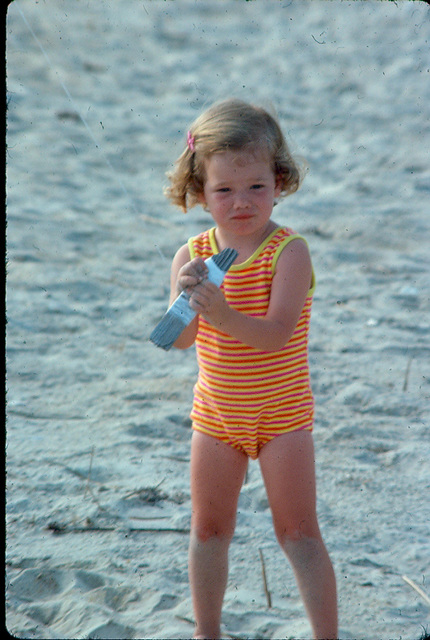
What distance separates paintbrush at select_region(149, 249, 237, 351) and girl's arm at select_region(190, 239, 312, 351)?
28 mm

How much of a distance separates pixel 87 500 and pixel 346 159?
4.21 meters

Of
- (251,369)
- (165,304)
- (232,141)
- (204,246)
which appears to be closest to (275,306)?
(251,369)

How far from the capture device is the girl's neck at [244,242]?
1934 mm

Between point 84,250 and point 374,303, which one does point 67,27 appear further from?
point 374,303

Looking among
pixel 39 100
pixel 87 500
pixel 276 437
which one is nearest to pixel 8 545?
pixel 87 500

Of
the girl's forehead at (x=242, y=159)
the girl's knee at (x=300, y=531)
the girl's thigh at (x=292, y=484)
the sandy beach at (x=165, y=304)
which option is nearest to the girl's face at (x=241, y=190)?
the girl's forehead at (x=242, y=159)

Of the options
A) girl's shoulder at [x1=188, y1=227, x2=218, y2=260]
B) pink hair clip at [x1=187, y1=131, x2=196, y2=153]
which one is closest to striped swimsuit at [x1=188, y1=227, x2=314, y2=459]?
girl's shoulder at [x1=188, y1=227, x2=218, y2=260]

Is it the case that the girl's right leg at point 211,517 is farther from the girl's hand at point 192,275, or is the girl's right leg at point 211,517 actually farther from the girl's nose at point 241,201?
the girl's nose at point 241,201

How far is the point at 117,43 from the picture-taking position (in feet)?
26.6

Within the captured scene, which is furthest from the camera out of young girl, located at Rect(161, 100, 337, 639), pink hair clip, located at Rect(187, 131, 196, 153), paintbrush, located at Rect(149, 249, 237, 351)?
pink hair clip, located at Rect(187, 131, 196, 153)

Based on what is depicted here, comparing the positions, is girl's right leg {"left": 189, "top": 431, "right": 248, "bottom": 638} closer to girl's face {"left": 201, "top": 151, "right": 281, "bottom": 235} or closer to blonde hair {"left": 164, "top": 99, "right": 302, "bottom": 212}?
girl's face {"left": 201, "top": 151, "right": 281, "bottom": 235}

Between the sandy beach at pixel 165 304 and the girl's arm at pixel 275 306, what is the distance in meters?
0.50

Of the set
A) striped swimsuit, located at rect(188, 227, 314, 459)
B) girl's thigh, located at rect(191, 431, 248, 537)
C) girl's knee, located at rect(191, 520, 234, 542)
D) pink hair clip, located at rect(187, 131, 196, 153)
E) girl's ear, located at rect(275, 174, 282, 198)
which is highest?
pink hair clip, located at rect(187, 131, 196, 153)

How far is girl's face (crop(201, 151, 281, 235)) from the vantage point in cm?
187
